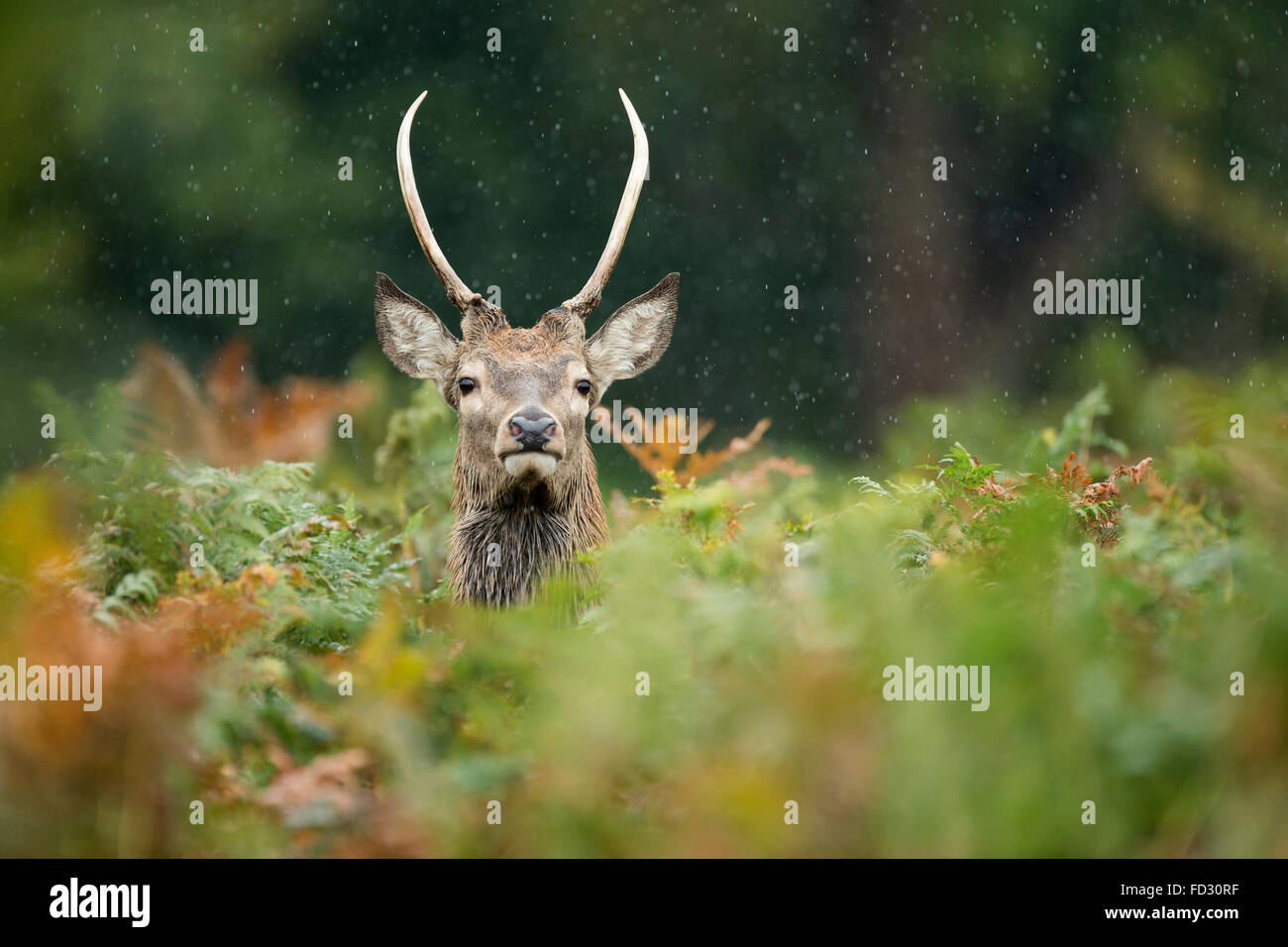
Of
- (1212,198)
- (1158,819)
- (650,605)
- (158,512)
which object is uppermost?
(1212,198)

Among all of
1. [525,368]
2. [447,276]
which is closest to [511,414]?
[525,368]

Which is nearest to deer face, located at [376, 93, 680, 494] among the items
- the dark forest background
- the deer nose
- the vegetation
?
the deer nose

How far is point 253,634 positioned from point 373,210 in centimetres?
1506

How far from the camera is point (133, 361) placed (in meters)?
16.7

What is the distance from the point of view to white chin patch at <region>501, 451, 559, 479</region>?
5762 millimetres

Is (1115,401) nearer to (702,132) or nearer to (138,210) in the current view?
(702,132)

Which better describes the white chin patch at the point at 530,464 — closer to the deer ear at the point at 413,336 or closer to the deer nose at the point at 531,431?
the deer nose at the point at 531,431

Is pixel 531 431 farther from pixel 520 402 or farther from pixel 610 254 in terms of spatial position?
pixel 610 254

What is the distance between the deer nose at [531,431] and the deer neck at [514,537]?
0.37 metres

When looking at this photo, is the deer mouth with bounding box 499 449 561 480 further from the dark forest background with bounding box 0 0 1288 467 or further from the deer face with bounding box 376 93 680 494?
the dark forest background with bounding box 0 0 1288 467

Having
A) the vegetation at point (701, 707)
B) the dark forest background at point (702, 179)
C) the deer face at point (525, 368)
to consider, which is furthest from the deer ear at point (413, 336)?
the dark forest background at point (702, 179)

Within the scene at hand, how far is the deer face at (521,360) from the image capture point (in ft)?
19.2

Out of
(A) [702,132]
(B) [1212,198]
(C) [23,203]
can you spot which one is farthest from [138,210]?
(B) [1212,198]

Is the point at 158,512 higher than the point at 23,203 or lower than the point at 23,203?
lower
